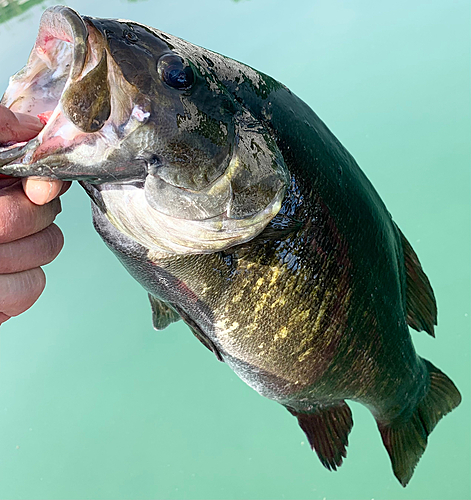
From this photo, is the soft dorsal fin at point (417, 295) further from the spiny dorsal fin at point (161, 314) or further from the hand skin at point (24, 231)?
the hand skin at point (24, 231)

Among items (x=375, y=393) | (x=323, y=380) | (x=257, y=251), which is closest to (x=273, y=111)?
(x=257, y=251)

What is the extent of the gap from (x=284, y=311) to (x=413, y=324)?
382mm

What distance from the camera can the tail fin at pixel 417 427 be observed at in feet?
3.88

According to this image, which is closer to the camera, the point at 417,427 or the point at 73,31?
the point at 73,31

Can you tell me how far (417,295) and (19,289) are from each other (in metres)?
0.79

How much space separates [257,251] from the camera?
30.7 inches

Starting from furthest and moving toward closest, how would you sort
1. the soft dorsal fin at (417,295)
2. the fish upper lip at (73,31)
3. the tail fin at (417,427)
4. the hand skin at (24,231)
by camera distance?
the tail fin at (417,427) → the soft dorsal fin at (417,295) → the hand skin at (24,231) → the fish upper lip at (73,31)

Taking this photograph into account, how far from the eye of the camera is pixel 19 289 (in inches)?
26.3

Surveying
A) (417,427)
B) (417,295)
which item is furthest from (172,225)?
(417,427)

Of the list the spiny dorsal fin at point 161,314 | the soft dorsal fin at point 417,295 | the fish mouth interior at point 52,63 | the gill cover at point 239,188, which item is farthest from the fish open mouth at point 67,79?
the soft dorsal fin at point 417,295

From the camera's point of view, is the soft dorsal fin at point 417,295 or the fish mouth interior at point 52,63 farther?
the soft dorsal fin at point 417,295

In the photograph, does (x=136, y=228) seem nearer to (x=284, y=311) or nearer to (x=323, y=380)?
(x=284, y=311)

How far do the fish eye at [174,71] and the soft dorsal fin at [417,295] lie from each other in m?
0.65

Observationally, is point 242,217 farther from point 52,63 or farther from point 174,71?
point 52,63
